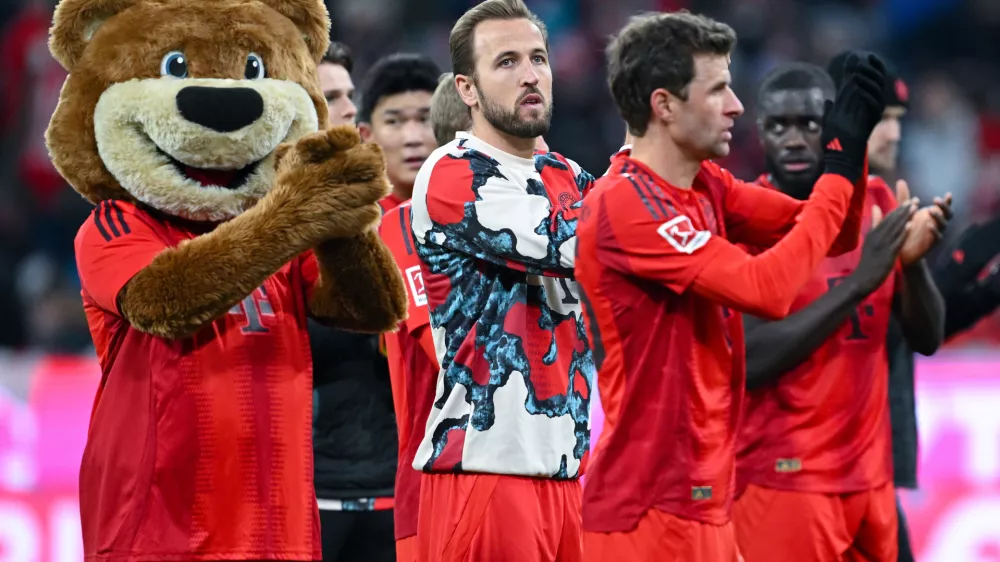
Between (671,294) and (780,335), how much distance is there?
56.0 inches

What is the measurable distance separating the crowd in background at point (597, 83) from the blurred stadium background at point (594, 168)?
0.01m

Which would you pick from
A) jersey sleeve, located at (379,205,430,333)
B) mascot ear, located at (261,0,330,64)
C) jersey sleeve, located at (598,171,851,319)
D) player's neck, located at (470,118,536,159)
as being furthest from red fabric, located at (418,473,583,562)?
mascot ear, located at (261,0,330,64)

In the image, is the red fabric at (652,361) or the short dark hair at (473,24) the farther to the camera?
the short dark hair at (473,24)

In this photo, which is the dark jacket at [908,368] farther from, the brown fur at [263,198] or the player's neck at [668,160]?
the brown fur at [263,198]

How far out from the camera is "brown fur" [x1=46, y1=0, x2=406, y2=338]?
3629mm

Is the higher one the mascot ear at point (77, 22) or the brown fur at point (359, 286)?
the mascot ear at point (77, 22)

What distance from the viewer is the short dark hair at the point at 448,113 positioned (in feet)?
15.9

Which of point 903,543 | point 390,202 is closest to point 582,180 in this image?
point 390,202

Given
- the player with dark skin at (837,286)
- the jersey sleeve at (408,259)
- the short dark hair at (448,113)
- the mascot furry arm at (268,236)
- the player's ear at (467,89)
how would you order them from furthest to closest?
the short dark hair at (448,113), the player with dark skin at (837,286), the jersey sleeve at (408,259), the player's ear at (467,89), the mascot furry arm at (268,236)

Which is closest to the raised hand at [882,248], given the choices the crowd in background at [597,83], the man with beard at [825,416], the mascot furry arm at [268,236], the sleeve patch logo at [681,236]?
the man with beard at [825,416]

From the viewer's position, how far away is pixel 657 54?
372 centimetres

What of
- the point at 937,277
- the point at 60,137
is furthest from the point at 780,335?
the point at 60,137

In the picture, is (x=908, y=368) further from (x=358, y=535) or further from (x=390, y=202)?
(x=358, y=535)

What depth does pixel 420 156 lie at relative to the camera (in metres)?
5.49
